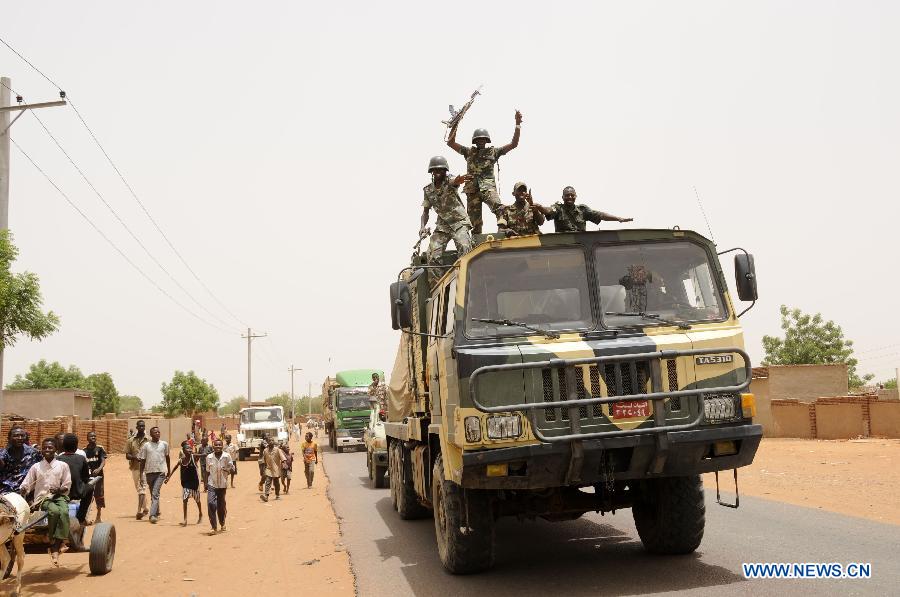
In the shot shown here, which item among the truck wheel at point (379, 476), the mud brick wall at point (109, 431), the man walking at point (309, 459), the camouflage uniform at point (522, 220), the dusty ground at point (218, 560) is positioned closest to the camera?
the dusty ground at point (218, 560)

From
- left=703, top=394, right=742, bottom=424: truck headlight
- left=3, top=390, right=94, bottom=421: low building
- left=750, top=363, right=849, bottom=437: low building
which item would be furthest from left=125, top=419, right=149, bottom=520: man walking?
left=3, top=390, right=94, bottom=421: low building

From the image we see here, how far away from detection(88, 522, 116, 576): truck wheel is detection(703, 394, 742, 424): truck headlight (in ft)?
23.3

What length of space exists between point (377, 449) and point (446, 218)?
9.70m

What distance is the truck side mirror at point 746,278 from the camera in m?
7.35

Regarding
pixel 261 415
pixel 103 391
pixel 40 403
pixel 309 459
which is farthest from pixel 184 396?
pixel 309 459

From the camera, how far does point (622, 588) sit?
6.99 m

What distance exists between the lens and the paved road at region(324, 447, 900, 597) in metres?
7.03

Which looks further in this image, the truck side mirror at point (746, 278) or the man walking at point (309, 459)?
the man walking at point (309, 459)

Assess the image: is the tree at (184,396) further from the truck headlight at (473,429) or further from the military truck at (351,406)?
the truck headlight at (473,429)

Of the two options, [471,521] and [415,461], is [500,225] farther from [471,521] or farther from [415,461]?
[471,521]

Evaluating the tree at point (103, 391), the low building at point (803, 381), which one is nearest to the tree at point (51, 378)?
the tree at point (103, 391)

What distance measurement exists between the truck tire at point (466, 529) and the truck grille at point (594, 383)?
4.64 feet

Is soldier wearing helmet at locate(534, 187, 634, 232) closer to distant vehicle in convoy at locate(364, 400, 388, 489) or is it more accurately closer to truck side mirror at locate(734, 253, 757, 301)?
truck side mirror at locate(734, 253, 757, 301)

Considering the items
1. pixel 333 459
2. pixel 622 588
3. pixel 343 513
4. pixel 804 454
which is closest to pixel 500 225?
pixel 622 588
